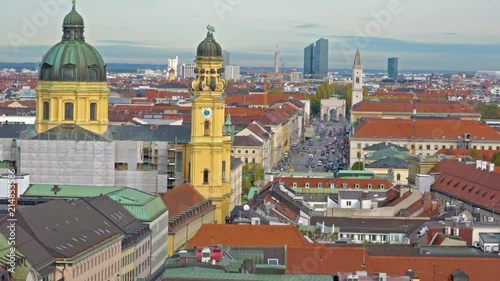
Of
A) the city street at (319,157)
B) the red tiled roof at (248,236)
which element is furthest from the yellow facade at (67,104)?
the city street at (319,157)

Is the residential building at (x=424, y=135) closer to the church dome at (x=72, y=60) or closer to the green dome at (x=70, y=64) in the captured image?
the church dome at (x=72, y=60)

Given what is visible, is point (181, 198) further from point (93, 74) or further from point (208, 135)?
point (93, 74)

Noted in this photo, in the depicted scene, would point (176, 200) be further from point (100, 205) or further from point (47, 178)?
point (100, 205)

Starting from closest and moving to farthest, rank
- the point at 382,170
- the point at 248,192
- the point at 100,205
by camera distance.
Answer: the point at 100,205 < the point at 248,192 < the point at 382,170

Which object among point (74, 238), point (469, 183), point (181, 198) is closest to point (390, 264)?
point (74, 238)

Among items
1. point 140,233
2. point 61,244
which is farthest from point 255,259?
point 140,233

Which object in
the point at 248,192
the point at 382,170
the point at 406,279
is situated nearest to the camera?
the point at 406,279
